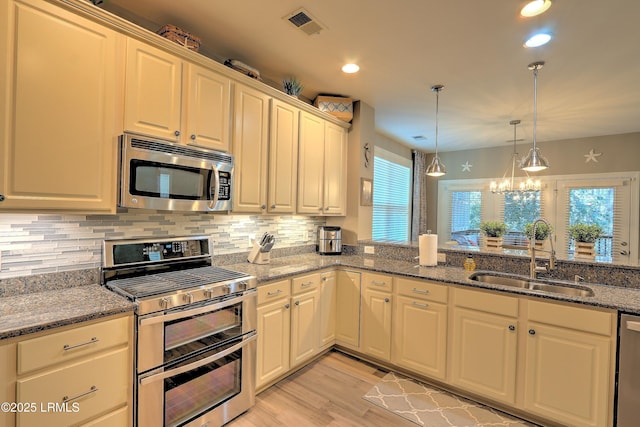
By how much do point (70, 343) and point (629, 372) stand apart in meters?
2.93

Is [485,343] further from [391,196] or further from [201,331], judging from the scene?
[391,196]

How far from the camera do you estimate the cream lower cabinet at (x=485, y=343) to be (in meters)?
2.14

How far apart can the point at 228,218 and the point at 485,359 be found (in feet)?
7.56

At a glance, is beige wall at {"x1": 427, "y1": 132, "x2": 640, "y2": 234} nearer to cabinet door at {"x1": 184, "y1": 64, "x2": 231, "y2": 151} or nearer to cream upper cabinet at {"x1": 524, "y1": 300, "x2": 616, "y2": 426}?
cream upper cabinet at {"x1": 524, "y1": 300, "x2": 616, "y2": 426}

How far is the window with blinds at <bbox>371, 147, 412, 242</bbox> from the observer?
5160mm

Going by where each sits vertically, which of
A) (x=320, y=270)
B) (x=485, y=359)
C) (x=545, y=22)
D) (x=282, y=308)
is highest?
(x=545, y=22)

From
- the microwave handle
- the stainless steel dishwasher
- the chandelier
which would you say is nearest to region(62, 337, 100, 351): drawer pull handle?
the microwave handle

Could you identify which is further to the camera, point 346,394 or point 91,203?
point 346,394

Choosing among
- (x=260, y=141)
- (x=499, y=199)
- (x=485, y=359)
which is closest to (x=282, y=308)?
(x=260, y=141)

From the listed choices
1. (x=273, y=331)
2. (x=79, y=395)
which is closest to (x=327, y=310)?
(x=273, y=331)

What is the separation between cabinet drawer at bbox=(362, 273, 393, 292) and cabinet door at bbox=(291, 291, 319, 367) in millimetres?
472

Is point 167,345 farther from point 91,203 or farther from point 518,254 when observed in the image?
point 518,254

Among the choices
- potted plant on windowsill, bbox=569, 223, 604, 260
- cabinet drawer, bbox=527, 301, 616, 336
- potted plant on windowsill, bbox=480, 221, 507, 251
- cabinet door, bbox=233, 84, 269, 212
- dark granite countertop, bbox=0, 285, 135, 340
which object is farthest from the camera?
potted plant on windowsill, bbox=480, 221, 507, 251

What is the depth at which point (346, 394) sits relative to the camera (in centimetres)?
239
